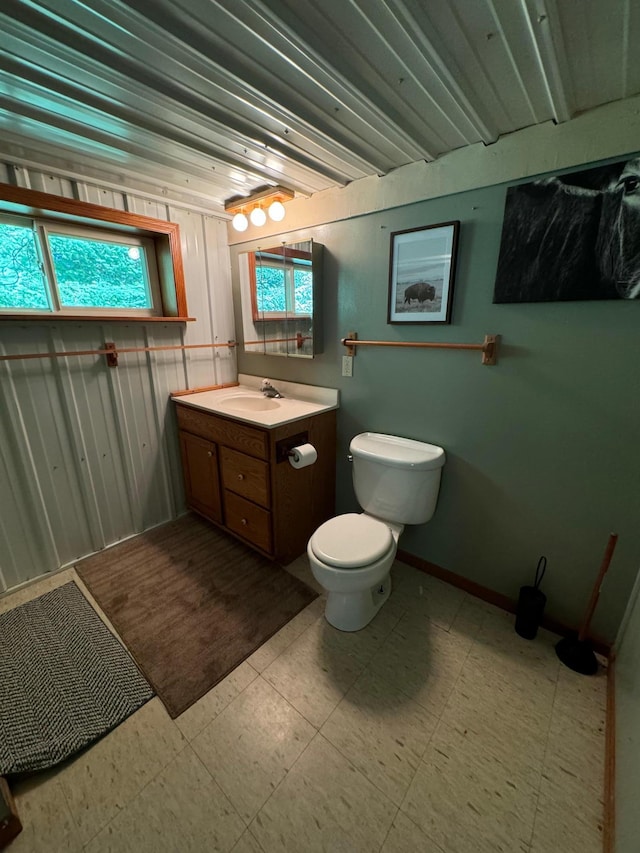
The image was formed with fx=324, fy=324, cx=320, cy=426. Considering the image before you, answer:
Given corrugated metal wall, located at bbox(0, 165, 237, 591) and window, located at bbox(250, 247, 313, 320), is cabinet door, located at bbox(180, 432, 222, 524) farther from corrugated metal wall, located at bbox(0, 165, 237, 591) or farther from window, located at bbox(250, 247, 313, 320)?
window, located at bbox(250, 247, 313, 320)

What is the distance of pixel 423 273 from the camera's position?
1544mm

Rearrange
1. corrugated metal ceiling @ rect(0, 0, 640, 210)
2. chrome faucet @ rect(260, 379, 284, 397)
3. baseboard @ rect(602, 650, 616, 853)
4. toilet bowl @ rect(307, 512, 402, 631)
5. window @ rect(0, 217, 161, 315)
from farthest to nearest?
1. chrome faucet @ rect(260, 379, 284, 397)
2. window @ rect(0, 217, 161, 315)
3. toilet bowl @ rect(307, 512, 402, 631)
4. baseboard @ rect(602, 650, 616, 853)
5. corrugated metal ceiling @ rect(0, 0, 640, 210)

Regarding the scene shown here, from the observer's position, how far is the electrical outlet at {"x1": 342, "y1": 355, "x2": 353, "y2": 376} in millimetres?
1910

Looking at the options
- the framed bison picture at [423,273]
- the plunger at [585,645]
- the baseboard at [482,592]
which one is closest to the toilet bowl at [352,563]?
the baseboard at [482,592]

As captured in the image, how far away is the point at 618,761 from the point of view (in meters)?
1.01

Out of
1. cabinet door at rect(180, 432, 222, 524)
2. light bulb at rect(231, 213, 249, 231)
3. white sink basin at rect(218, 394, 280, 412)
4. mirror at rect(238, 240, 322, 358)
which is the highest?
light bulb at rect(231, 213, 249, 231)

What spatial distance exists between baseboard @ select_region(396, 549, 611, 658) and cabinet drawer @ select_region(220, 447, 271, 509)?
0.92m

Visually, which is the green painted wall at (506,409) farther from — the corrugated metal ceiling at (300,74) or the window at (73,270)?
the window at (73,270)

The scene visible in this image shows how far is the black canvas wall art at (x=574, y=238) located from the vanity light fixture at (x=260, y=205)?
1.12m

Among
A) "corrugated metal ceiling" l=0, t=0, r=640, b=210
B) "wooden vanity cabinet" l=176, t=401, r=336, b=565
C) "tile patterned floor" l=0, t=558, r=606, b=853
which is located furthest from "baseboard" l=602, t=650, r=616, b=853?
"corrugated metal ceiling" l=0, t=0, r=640, b=210

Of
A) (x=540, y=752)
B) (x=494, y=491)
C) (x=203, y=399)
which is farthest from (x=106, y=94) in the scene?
(x=540, y=752)

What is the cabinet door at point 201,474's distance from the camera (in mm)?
2053

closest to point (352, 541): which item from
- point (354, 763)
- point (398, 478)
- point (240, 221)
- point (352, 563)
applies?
point (352, 563)

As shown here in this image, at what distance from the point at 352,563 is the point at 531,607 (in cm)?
85
